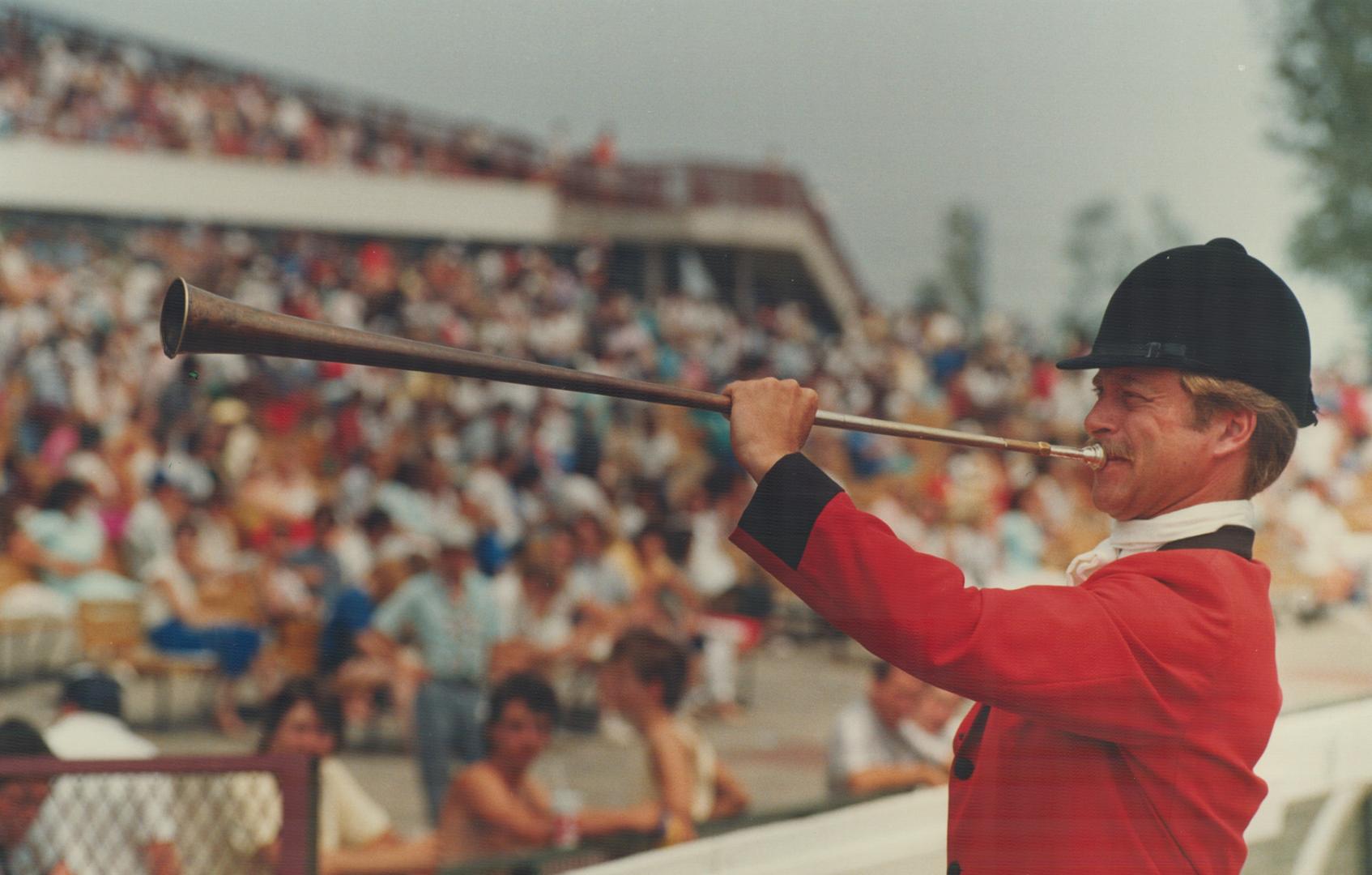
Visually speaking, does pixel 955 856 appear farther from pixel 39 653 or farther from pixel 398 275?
pixel 398 275

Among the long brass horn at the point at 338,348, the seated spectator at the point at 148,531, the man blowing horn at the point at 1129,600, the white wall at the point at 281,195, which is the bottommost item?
the seated spectator at the point at 148,531

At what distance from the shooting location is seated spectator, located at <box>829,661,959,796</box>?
16.9 feet

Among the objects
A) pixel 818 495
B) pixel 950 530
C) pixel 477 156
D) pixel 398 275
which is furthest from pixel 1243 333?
pixel 477 156

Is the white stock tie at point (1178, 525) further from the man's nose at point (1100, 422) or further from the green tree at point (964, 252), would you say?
the green tree at point (964, 252)

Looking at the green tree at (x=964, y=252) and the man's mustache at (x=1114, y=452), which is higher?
the green tree at (x=964, y=252)

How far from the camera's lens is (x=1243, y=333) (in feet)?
6.44

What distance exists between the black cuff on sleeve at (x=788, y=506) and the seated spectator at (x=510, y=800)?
318cm

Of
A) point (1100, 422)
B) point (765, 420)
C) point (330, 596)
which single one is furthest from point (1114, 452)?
point (330, 596)

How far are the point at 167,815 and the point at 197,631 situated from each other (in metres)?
5.29

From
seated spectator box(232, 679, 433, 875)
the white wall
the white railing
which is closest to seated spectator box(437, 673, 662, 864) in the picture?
seated spectator box(232, 679, 433, 875)

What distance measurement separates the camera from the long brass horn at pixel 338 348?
1.77m

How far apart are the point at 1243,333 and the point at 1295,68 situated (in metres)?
4.19

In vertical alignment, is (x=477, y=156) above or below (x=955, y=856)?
above

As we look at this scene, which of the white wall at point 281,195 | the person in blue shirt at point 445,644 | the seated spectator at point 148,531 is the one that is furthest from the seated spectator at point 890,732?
the white wall at point 281,195
